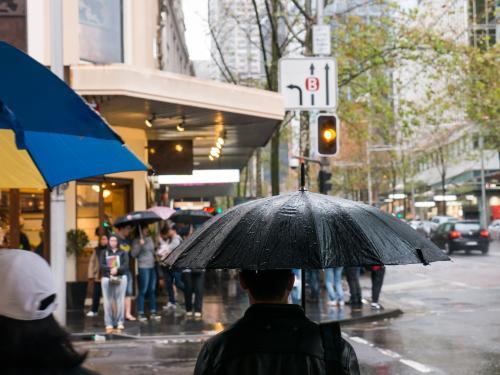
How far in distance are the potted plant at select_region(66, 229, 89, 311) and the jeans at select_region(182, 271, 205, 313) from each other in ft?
8.82

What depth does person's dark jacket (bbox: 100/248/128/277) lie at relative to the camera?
14.4 m

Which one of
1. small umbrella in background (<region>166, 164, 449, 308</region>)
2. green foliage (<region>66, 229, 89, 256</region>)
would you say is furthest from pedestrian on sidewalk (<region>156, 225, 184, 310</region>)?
small umbrella in background (<region>166, 164, 449, 308</region>)

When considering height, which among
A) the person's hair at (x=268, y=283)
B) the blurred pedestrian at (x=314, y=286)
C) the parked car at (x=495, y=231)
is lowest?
the blurred pedestrian at (x=314, y=286)

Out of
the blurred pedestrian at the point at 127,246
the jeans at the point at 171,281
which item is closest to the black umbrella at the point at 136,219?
the blurred pedestrian at the point at 127,246

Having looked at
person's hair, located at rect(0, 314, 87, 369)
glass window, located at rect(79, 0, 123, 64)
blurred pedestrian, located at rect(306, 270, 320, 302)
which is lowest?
blurred pedestrian, located at rect(306, 270, 320, 302)

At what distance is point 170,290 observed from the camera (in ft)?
57.0

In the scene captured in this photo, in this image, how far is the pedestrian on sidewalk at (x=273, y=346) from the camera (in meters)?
3.13

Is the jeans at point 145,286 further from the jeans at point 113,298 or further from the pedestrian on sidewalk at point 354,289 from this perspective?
the pedestrian on sidewalk at point 354,289

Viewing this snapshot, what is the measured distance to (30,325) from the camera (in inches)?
90.5

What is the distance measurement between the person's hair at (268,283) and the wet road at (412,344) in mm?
Answer: 6690

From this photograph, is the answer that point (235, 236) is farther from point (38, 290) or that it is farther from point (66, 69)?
point (66, 69)

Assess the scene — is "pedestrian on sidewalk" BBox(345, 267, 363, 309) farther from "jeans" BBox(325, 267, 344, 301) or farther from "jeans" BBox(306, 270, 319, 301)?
"jeans" BBox(306, 270, 319, 301)

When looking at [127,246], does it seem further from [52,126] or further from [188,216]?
[52,126]

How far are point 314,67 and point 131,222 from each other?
181 inches
